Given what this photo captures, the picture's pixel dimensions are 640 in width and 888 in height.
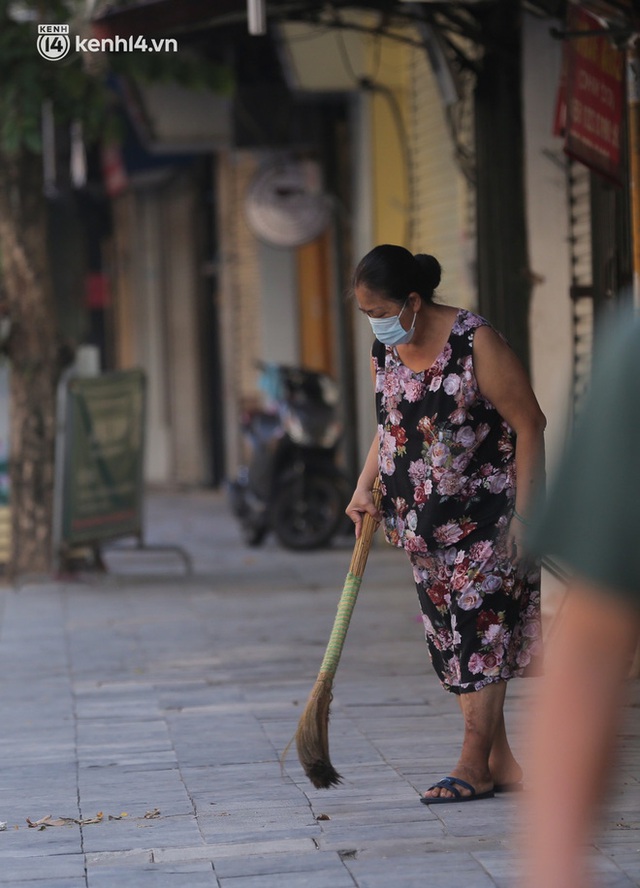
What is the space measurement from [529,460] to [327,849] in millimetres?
1238

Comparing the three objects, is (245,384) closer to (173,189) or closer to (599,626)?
(173,189)

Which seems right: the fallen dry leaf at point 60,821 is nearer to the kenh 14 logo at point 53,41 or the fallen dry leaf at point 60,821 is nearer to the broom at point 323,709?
the broom at point 323,709

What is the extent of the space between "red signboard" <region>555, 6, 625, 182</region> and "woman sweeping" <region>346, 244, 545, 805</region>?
1.96 metres

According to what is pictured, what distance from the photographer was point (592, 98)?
680 cm

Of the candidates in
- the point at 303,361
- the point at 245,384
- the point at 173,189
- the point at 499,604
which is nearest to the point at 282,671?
the point at 499,604

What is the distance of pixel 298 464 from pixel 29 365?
7.78ft

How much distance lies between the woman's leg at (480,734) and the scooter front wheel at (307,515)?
7.43 m

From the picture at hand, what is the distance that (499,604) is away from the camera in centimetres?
481

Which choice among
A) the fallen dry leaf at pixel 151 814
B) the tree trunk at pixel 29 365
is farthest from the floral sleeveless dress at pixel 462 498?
the tree trunk at pixel 29 365

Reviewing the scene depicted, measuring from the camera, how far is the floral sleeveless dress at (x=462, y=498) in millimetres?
4766

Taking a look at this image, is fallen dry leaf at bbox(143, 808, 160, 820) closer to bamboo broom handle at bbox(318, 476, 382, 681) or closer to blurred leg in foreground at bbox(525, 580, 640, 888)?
bamboo broom handle at bbox(318, 476, 382, 681)

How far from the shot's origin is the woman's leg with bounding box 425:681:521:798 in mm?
4844

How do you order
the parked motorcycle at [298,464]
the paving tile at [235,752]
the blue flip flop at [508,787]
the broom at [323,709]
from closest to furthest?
the paving tile at [235,752], the broom at [323,709], the blue flip flop at [508,787], the parked motorcycle at [298,464]

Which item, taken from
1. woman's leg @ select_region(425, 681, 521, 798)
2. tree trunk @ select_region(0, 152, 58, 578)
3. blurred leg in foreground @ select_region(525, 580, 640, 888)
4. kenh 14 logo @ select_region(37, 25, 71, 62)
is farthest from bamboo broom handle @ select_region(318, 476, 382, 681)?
tree trunk @ select_region(0, 152, 58, 578)
